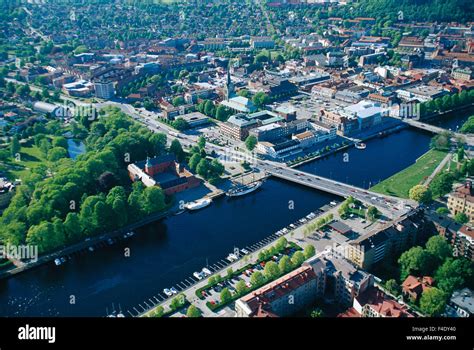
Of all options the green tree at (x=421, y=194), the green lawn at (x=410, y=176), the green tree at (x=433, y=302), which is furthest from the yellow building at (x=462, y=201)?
the green tree at (x=433, y=302)

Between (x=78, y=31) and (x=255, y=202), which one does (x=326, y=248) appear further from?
(x=78, y=31)

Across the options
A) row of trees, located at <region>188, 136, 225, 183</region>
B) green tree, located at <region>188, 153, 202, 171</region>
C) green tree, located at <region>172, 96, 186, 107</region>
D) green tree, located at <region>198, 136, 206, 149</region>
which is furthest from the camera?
green tree, located at <region>172, 96, 186, 107</region>

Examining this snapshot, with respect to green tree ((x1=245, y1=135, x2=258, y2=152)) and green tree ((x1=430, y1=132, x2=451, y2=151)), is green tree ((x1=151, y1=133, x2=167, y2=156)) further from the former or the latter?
green tree ((x1=430, y1=132, x2=451, y2=151))

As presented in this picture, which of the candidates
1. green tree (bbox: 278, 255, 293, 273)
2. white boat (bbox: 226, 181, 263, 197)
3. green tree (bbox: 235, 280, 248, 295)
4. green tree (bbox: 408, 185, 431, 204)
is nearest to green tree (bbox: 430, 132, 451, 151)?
green tree (bbox: 408, 185, 431, 204)
